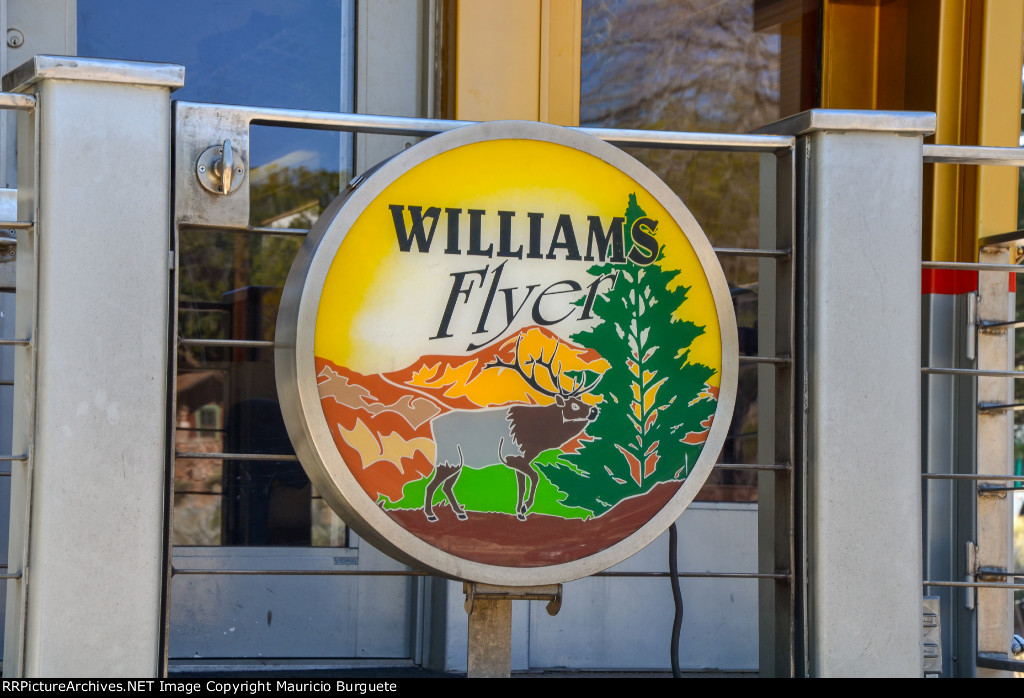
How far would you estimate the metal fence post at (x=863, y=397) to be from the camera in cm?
189

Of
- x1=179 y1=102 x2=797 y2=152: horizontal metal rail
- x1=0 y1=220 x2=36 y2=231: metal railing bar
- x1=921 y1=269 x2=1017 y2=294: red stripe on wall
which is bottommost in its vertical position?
x1=0 y1=220 x2=36 y2=231: metal railing bar

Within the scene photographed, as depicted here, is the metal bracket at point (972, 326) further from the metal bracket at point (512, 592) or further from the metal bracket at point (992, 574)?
the metal bracket at point (512, 592)

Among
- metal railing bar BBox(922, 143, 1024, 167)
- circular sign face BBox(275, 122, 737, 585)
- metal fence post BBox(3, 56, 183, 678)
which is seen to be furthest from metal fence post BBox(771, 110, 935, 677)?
metal fence post BBox(3, 56, 183, 678)

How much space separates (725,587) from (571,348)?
176 cm

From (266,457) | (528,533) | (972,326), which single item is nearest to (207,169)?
(266,457)

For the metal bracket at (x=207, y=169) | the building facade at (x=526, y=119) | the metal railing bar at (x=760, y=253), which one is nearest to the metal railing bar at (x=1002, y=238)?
the building facade at (x=526, y=119)

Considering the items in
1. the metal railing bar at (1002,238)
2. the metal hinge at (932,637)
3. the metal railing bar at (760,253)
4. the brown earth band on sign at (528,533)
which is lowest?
the metal hinge at (932,637)

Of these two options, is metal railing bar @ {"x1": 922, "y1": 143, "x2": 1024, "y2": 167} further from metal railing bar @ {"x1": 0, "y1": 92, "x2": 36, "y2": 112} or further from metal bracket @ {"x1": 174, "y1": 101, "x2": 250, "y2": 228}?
metal railing bar @ {"x1": 0, "y1": 92, "x2": 36, "y2": 112}

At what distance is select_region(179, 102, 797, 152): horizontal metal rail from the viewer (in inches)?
69.0

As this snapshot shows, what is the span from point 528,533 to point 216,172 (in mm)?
750

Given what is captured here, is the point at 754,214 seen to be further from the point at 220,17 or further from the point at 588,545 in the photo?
the point at 588,545

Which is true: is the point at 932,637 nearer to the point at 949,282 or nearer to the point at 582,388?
the point at 949,282

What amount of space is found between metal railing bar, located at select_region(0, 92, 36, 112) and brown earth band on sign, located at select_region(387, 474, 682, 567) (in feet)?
2.67

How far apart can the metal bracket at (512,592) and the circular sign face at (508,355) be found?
0.9 inches
